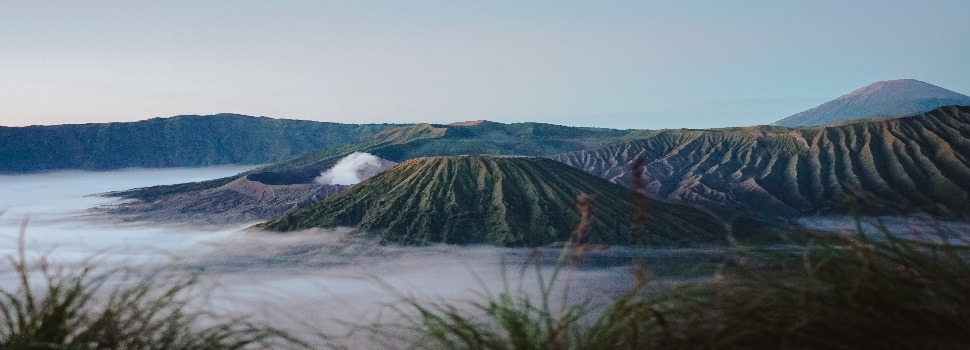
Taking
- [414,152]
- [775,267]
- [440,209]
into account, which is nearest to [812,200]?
[440,209]

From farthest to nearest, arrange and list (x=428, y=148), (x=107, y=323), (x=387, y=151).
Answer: (x=428, y=148), (x=387, y=151), (x=107, y=323)

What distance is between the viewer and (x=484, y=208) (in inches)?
2982

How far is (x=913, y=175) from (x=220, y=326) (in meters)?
101

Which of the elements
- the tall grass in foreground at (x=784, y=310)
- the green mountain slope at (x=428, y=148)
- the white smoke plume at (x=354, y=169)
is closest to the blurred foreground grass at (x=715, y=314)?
the tall grass in foreground at (x=784, y=310)

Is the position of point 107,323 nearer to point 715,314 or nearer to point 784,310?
point 715,314

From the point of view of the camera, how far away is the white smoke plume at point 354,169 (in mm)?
136000

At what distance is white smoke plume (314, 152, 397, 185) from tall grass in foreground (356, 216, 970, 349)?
12610 centimetres

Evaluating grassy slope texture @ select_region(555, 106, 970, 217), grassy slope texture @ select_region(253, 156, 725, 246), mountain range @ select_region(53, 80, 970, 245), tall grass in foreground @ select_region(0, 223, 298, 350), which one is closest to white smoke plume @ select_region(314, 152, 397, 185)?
mountain range @ select_region(53, 80, 970, 245)

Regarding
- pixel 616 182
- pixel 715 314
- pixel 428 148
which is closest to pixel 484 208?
pixel 616 182

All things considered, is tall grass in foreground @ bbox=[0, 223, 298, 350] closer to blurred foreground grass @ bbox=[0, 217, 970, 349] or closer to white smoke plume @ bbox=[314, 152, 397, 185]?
blurred foreground grass @ bbox=[0, 217, 970, 349]

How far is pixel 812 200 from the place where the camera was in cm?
9738

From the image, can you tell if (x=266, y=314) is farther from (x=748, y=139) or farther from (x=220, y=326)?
(x=748, y=139)

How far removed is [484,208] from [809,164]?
167 ft

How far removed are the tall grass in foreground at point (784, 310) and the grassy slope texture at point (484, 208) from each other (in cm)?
6249
